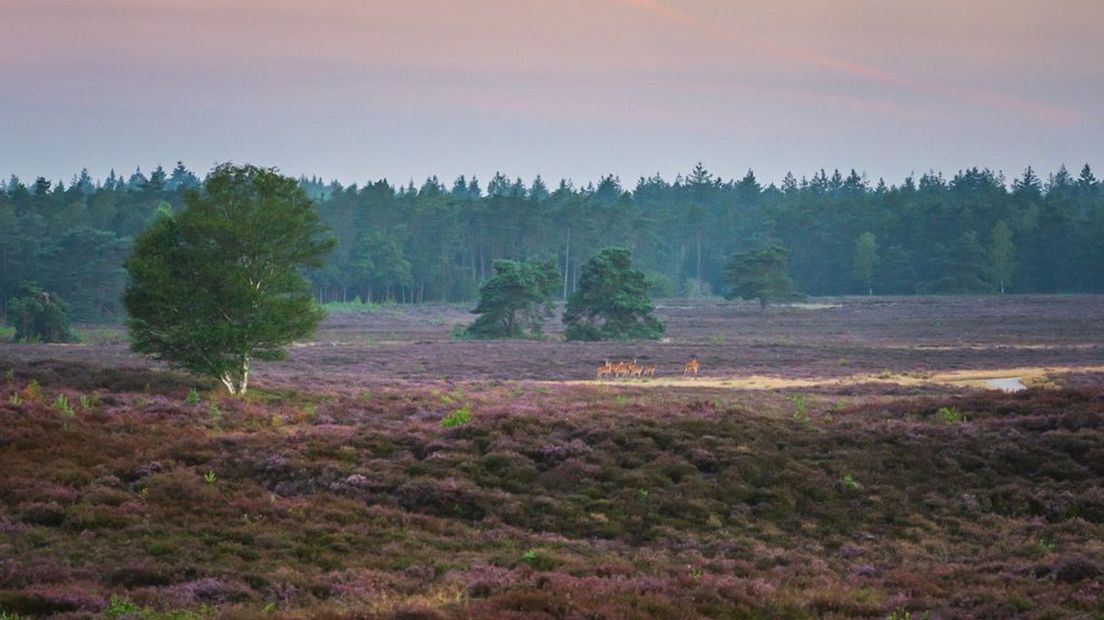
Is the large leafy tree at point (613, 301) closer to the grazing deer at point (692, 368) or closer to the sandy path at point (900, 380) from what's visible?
the grazing deer at point (692, 368)

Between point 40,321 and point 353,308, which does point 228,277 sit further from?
point 353,308

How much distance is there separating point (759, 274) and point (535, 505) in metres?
105

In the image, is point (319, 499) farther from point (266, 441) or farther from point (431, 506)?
point (266, 441)

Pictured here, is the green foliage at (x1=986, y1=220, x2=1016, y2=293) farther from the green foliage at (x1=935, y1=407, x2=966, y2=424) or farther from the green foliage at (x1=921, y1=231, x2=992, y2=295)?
the green foliage at (x1=935, y1=407, x2=966, y2=424)

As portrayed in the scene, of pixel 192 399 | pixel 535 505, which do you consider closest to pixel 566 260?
pixel 192 399

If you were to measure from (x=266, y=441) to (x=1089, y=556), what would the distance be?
61.6 feet

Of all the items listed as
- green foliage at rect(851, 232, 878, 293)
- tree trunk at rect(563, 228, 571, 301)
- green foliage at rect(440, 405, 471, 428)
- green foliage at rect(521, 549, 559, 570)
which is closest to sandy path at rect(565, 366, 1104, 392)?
green foliage at rect(440, 405, 471, 428)

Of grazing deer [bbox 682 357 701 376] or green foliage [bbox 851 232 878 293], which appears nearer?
grazing deer [bbox 682 357 701 376]

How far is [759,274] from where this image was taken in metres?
123

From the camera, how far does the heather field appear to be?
15.2m

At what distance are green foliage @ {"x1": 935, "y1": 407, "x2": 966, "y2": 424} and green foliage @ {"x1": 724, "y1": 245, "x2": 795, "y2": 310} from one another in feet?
302

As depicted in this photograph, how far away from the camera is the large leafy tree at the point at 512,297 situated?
87.2m

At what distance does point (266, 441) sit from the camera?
87.3ft

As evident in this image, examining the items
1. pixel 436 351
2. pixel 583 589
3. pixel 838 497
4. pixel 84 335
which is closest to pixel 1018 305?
pixel 436 351
